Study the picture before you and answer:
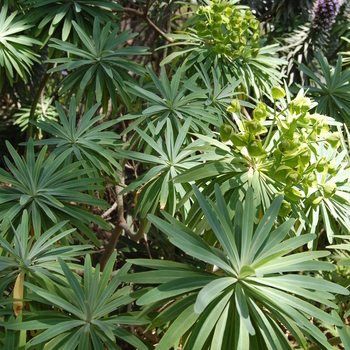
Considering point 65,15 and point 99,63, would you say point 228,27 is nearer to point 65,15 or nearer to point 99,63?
point 99,63

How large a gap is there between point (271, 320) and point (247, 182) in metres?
0.30

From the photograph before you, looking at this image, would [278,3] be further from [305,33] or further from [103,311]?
[103,311]

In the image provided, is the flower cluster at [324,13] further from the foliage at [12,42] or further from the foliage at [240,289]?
the foliage at [240,289]

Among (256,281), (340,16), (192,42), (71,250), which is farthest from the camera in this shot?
(340,16)

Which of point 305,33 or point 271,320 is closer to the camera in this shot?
point 271,320

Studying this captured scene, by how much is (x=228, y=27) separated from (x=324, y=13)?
162cm

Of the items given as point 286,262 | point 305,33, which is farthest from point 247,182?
point 305,33

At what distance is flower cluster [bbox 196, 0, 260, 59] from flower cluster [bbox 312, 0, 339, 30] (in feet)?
4.63

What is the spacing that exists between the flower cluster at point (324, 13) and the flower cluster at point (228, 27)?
141 centimetres

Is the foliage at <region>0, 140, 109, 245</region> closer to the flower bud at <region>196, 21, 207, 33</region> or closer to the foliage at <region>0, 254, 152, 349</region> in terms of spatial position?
the foliage at <region>0, 254, 152, 349</region>

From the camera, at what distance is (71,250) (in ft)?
2.82

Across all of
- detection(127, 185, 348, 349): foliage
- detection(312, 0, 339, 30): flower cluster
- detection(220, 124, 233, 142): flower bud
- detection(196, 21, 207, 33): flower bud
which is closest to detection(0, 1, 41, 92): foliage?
detection(196, 21, 207, 33): flower bud

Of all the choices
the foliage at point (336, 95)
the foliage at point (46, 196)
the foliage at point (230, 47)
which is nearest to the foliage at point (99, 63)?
the foliage at point (230, 47)

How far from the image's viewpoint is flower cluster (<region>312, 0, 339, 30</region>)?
2559 mm
